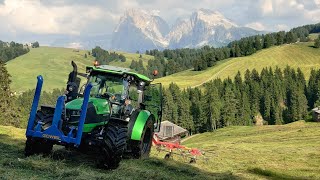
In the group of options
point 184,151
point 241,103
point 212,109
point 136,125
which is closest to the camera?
point 136,125

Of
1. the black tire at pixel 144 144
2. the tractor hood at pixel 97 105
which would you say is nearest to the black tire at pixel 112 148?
the tractor hood at pixel 97 105

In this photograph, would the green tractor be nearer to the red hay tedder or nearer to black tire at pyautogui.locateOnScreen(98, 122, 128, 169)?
black tire at pyautogui.locateOnScreen(98, 122, 128, 169)

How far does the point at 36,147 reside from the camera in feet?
42.3

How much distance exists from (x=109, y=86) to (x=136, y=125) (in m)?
1.97

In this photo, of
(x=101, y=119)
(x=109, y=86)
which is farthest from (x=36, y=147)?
(x=109, y=86)

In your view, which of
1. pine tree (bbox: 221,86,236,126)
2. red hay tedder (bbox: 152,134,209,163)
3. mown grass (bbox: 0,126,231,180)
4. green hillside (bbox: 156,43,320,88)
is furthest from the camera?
green hillside (bbox: 156,43,320,88)

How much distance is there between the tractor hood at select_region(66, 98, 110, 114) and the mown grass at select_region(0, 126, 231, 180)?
192 cm

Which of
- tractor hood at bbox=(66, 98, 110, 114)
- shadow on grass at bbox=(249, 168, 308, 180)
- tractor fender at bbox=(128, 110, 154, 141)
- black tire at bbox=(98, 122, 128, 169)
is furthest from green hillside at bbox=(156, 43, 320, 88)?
black tire at bbox=(98, 122, 128, 169)

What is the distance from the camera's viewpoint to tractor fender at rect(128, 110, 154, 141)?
1412 cm

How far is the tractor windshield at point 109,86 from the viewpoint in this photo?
47.6 ft

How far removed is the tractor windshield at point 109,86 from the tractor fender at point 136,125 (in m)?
0.90

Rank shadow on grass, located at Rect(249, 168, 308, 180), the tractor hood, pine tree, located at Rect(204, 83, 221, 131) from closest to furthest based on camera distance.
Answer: the tractor hood → shadow on grass, located at Rect(249, 168, 308, 180) → pine tree, located at Rect(204, 83, 221, 131)

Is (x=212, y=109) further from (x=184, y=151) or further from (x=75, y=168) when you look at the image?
(x=75, y=168)

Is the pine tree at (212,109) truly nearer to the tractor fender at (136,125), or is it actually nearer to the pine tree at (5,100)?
the pine tree at (5,100)
